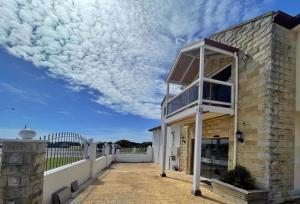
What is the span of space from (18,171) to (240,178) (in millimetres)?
7085

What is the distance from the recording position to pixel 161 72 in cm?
1903

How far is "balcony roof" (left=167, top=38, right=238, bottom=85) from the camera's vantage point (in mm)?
10188

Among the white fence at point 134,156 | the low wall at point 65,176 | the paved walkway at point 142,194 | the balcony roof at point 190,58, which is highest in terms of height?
the balcony roof at point 190,58

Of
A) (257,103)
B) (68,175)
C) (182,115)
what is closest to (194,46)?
(182,115)

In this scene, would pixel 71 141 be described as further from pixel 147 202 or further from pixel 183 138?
pixel 183 138

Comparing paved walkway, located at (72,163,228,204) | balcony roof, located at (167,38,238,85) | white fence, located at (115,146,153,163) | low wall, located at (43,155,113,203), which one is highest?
balcony roof, located at (167,38,238,85)

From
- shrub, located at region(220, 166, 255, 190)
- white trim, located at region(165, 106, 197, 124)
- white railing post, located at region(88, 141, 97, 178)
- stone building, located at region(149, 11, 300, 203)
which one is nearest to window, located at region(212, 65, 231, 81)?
stone building, located at region(149, 11, 300, 203)

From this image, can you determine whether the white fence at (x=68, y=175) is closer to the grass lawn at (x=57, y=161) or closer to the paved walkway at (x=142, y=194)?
the grass lawn at (x=57, y=161)

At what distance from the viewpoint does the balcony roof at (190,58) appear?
401 inches

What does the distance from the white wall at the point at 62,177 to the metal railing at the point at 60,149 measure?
0.75ft

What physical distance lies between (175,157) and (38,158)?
13.9 m

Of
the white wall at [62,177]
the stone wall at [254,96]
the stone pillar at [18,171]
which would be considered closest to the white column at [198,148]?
the stone wall at [254,96]

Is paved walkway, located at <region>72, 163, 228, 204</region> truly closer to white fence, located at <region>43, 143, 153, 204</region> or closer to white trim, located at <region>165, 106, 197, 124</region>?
white fence, located at <region>43, 143, 153, 204</region>

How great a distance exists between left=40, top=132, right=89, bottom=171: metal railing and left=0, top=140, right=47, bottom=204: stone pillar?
89 cm
